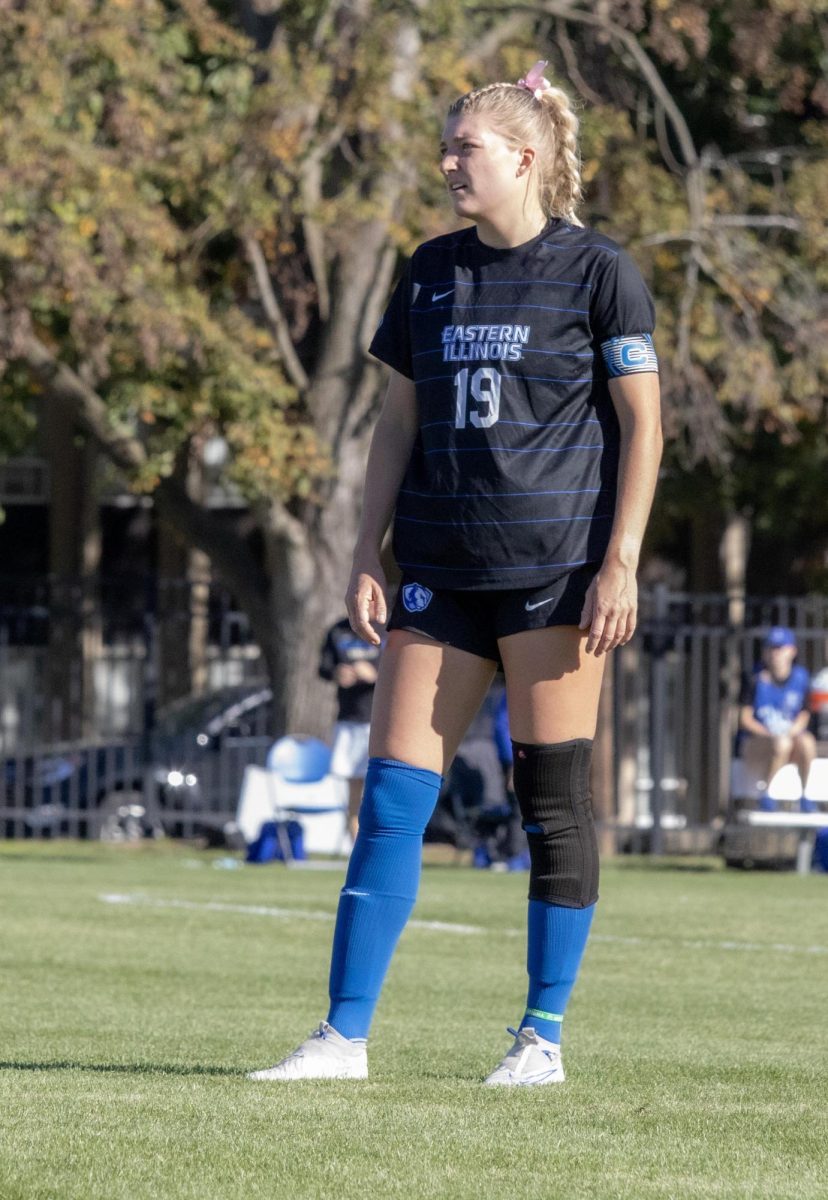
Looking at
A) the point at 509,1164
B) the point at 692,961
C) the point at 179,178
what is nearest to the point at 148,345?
the point at 179,178

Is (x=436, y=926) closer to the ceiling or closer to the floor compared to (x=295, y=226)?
closer to the floor

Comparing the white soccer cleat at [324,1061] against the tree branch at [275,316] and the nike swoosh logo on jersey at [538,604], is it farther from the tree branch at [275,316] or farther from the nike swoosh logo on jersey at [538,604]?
the tree branch at [275,316]

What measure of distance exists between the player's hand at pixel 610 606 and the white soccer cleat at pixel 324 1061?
96cm

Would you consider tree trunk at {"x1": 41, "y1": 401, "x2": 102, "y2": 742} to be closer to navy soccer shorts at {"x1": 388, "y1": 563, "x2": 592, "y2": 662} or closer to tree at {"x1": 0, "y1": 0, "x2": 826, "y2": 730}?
tree at {"x1": 0, "y1": 0, "x2": 826, "y2": 730}

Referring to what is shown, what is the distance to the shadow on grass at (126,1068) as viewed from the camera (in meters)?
4.68

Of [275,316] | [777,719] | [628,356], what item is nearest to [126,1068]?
[628,356]

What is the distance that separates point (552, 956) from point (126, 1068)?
37.5 inches

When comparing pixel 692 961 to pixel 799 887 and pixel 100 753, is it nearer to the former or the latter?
pixel 799 887

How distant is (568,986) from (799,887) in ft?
30.3

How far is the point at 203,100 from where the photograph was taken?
16.6 metres

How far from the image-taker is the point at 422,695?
4.57m

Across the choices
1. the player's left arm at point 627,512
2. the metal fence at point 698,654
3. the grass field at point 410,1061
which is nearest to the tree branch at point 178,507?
the metal fence at point 698,654

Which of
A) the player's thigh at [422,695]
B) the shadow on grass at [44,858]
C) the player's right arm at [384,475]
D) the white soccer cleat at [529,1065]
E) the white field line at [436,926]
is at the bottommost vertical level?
the shadow on grass at [44,858]

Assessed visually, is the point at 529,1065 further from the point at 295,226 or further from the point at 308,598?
the point at 295,226
